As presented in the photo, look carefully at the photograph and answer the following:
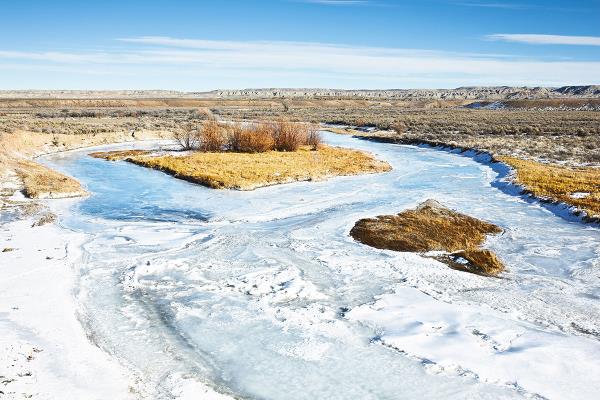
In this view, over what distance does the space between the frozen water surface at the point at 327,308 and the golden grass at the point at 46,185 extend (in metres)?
3.63

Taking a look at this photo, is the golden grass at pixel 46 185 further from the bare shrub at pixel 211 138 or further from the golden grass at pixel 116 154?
the bare shrub at pixel 211 138

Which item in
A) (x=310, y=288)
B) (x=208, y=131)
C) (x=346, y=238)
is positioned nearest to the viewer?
(x=310, y=288)

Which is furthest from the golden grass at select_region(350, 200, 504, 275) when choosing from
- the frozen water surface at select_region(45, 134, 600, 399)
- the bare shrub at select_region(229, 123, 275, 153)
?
the bare shrub at select_region(229, 123, 275, 153)

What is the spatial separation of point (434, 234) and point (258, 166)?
15192mm

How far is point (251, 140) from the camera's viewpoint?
119ft

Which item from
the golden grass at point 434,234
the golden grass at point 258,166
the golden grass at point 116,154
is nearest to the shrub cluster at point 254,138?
the golden grass at point 258,166

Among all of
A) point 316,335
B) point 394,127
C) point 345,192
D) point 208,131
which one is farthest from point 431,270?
point 394,127

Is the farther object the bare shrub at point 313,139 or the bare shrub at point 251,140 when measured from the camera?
the bare shrub at point 313,139

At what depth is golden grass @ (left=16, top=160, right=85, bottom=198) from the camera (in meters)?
21.1

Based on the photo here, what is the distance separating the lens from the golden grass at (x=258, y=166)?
82.2 ft

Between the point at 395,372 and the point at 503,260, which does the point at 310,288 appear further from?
the point at 503,260

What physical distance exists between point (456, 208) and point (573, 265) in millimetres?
6770

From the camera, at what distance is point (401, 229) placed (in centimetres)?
1586

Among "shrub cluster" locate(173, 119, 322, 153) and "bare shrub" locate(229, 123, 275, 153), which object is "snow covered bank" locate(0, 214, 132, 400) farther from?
"shrub cluster" locate(173, 119, 322, 153)
